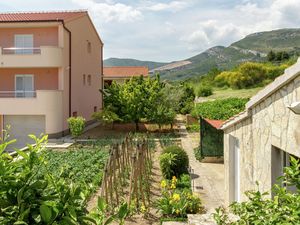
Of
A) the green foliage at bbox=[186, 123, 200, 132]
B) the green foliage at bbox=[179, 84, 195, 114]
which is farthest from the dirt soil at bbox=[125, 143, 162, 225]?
the green foliage at bbox=[179, 84, 195, 114]

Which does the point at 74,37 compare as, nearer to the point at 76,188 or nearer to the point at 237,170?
the point at 237,170

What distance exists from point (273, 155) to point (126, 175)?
926cm

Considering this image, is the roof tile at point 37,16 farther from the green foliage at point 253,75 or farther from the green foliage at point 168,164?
the green foliage at point 253,75

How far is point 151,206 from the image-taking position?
10.9m

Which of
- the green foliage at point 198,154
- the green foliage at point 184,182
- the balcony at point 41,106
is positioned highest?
the balcony at point 41,106

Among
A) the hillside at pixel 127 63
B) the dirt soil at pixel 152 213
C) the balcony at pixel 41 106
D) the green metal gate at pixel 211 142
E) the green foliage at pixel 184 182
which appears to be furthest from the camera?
the hillside at pixel 127 63

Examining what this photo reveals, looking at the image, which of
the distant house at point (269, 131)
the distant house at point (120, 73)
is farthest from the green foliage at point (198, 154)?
the distant house at point (120, 73)

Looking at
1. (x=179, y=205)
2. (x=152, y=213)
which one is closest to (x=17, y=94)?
(x=152, y=213)

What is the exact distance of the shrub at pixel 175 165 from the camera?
46.6 ft

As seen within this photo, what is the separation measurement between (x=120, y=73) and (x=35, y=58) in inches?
981

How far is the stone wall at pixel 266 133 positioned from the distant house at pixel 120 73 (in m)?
40.2

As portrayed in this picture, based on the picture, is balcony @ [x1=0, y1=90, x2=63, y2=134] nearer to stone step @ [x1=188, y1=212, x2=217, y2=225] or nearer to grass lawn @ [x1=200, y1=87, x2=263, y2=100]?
stone step @ [x1=188, y1=212, x2=217, y2=225]

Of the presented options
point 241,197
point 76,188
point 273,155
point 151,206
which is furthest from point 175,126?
point 76,188

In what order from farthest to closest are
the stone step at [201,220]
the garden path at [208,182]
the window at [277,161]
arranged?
the garden path at [208,182] < the stone step at [201,220] < the window at [277,161]
